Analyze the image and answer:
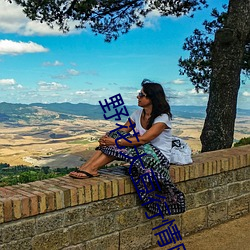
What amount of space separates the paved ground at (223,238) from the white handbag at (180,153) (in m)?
0.73

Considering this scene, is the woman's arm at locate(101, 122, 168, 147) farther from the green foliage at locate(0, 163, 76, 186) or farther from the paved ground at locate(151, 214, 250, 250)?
the green foliage at locate(0, 163, 76, 186)

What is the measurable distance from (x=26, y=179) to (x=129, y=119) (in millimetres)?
2217

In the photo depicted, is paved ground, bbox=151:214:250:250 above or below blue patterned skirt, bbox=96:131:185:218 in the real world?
below

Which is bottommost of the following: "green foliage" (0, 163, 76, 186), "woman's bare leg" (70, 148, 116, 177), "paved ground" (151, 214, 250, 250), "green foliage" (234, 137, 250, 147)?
"paved ground" (151, 214, 250, 250)

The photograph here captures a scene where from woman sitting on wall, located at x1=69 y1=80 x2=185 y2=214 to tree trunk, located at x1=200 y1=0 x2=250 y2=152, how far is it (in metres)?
3.43

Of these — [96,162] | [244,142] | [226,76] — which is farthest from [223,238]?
[244,142]

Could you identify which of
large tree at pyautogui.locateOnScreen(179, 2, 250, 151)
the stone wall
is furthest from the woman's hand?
large tree at pyautogui.locateOnScreen(179, 2, 250, 151)

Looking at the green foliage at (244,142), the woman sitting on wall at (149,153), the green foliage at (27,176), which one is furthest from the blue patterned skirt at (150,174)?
the green foliage at (244,142)

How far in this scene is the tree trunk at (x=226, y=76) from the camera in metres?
6.85

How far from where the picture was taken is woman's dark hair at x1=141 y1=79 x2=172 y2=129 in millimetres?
3582

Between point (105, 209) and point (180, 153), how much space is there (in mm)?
1065

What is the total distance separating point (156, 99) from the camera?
3607 mm

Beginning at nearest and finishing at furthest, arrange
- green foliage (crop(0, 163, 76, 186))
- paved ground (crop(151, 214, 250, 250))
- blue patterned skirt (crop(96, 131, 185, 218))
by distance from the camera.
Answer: blue patterned skirt (crop(96, 131, 185, 218)), paved ground (crop(151, 214, 250, 250)), green foliage (crop(0, 163, 76, 186))

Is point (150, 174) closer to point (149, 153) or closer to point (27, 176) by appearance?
point (149, 153)
